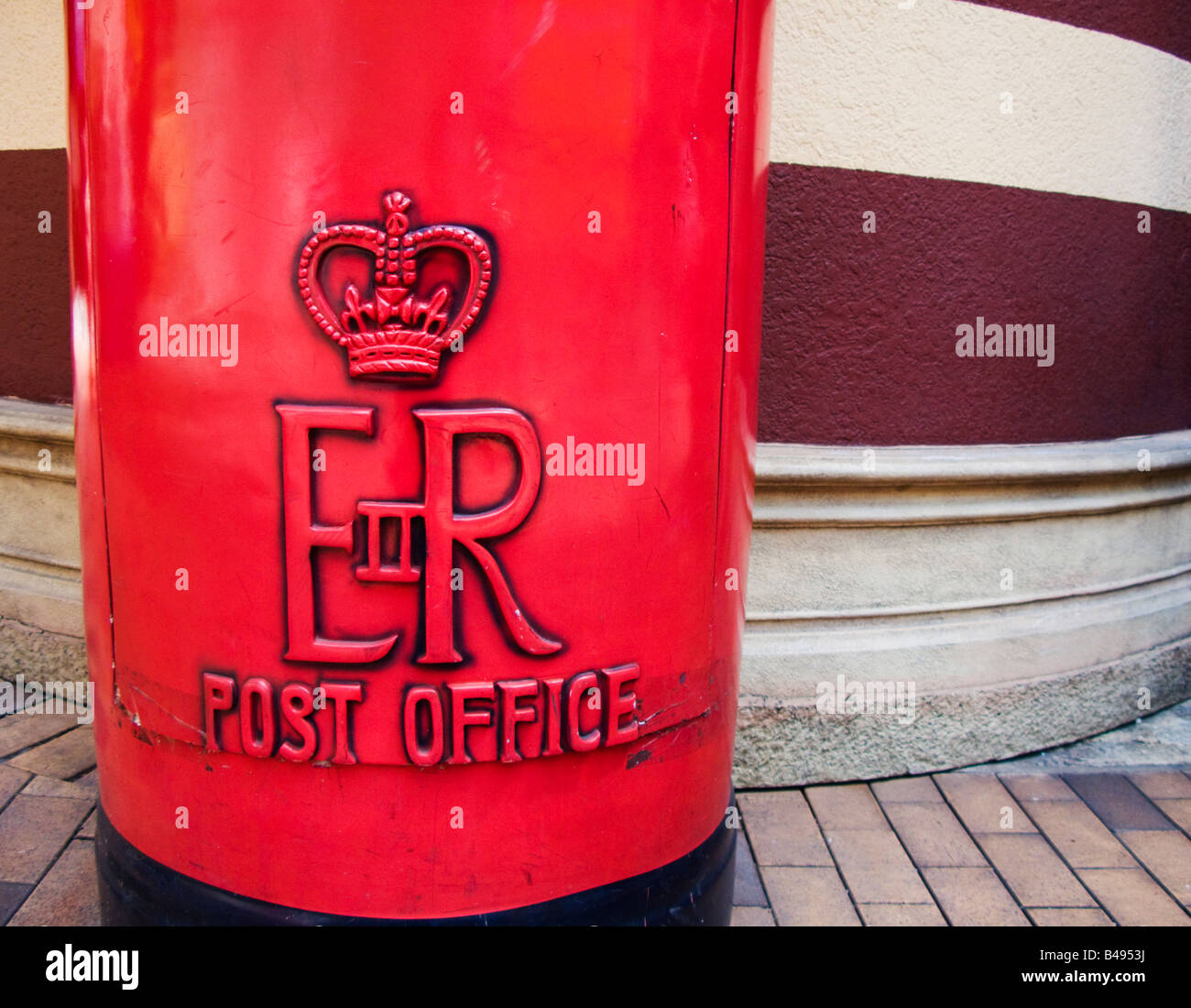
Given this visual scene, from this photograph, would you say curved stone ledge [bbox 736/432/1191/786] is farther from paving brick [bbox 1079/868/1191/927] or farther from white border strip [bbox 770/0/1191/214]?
white border strip [bbox 770/0/1191/214]

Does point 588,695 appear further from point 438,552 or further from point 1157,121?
point 1157,121

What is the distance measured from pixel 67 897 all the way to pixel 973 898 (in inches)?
81.9

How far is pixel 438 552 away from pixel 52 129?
2.47 m

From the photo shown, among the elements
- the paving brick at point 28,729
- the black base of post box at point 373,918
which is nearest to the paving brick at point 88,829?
the paving brick at point 28,729

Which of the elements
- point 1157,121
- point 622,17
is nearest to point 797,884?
point 622,17

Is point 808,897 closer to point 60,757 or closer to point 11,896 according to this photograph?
point 11,896

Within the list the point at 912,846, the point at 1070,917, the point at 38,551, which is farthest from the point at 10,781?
the point at 1070,917

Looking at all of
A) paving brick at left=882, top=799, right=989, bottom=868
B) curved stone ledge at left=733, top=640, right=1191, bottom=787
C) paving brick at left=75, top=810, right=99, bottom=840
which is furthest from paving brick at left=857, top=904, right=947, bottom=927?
paving brick at left=75, top=810, right=99, bottom=840

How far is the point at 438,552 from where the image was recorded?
1179mm

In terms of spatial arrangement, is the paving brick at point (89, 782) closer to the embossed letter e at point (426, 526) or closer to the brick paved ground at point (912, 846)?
the brick paved ground at point (912, 846)

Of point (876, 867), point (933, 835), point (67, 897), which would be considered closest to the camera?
point (67, 897)

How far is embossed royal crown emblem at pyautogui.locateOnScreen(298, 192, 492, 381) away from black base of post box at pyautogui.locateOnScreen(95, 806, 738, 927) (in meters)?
0.77

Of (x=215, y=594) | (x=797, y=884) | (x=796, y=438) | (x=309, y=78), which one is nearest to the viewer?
(x=309, y=78)

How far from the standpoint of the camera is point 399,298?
3.67 feet
